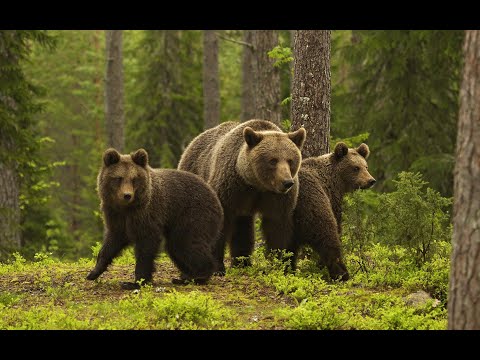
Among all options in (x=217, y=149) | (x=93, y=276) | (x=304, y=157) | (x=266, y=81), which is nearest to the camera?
(x=93, y=276)

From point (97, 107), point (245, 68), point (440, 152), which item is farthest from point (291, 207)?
point (97, 107)

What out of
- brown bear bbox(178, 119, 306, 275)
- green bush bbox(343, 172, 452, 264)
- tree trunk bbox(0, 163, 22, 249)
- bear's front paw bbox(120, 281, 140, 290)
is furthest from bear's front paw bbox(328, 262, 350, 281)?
tree trunk bbox(0, 163, 22, 249)

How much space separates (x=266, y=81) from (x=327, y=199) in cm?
775

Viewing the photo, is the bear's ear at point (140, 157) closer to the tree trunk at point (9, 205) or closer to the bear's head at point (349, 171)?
the bear's head at point (349, 171)

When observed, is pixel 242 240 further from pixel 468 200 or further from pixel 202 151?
pixel 468 200

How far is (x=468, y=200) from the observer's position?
5.47m

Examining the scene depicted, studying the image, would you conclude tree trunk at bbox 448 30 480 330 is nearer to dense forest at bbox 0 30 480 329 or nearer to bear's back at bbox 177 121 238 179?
dense forest at bbox 0 30 480 329

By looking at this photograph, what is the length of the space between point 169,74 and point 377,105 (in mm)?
11597

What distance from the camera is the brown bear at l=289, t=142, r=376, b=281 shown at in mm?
9547

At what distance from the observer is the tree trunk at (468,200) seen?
542 centimetres

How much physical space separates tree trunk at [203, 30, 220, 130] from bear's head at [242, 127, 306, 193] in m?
15.0

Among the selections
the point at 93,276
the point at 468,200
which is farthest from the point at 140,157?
the point at 468,200

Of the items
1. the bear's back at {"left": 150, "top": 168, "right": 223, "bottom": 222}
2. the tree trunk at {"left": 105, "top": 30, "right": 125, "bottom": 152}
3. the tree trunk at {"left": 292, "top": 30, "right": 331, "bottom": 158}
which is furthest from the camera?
the tree trunk at {"left": 105, "top": 30, "right": 125, "bottom": 152}

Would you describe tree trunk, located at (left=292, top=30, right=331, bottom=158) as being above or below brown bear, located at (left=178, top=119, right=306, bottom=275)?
above
